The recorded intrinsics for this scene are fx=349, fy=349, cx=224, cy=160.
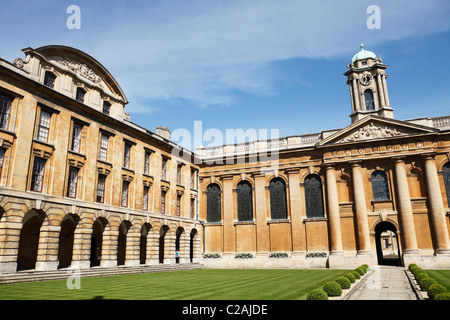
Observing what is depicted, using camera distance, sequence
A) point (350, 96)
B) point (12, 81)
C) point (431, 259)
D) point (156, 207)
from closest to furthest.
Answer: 1. point (12, 81)
2. point (431, 259)
3. point (156, 207)
4. point (350, 96)

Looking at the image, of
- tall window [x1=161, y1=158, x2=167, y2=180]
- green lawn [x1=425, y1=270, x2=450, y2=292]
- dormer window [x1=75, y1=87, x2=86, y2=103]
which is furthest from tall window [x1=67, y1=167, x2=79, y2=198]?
green lawn [x1=425, y1=270, x2=450, y2=292]

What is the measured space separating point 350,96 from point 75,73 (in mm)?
30857

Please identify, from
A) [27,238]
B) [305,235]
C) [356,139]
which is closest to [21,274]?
[27,238]

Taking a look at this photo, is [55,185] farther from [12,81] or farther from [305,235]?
[305,235]

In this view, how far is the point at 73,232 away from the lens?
1129 inches

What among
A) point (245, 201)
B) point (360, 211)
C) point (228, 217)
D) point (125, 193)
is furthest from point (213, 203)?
point (360, 211)

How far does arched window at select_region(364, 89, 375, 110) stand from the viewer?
4097 centimetres

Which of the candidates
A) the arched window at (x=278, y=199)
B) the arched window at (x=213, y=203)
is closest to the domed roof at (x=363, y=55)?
the arched window at (x=278, y=199)

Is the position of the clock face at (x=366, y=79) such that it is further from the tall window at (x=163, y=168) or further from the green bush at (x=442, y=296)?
the green bush at (x=442, y=296)

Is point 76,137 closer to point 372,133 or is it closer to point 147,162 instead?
point 147,162

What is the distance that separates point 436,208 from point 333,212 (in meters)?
9.38

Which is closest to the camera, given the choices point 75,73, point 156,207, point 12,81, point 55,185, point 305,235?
point 12,81

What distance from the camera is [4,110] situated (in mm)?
22281

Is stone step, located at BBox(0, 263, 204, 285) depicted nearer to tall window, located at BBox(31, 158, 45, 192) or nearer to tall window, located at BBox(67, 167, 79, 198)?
tall window, located at BBox(31, 158, 45, 192)
